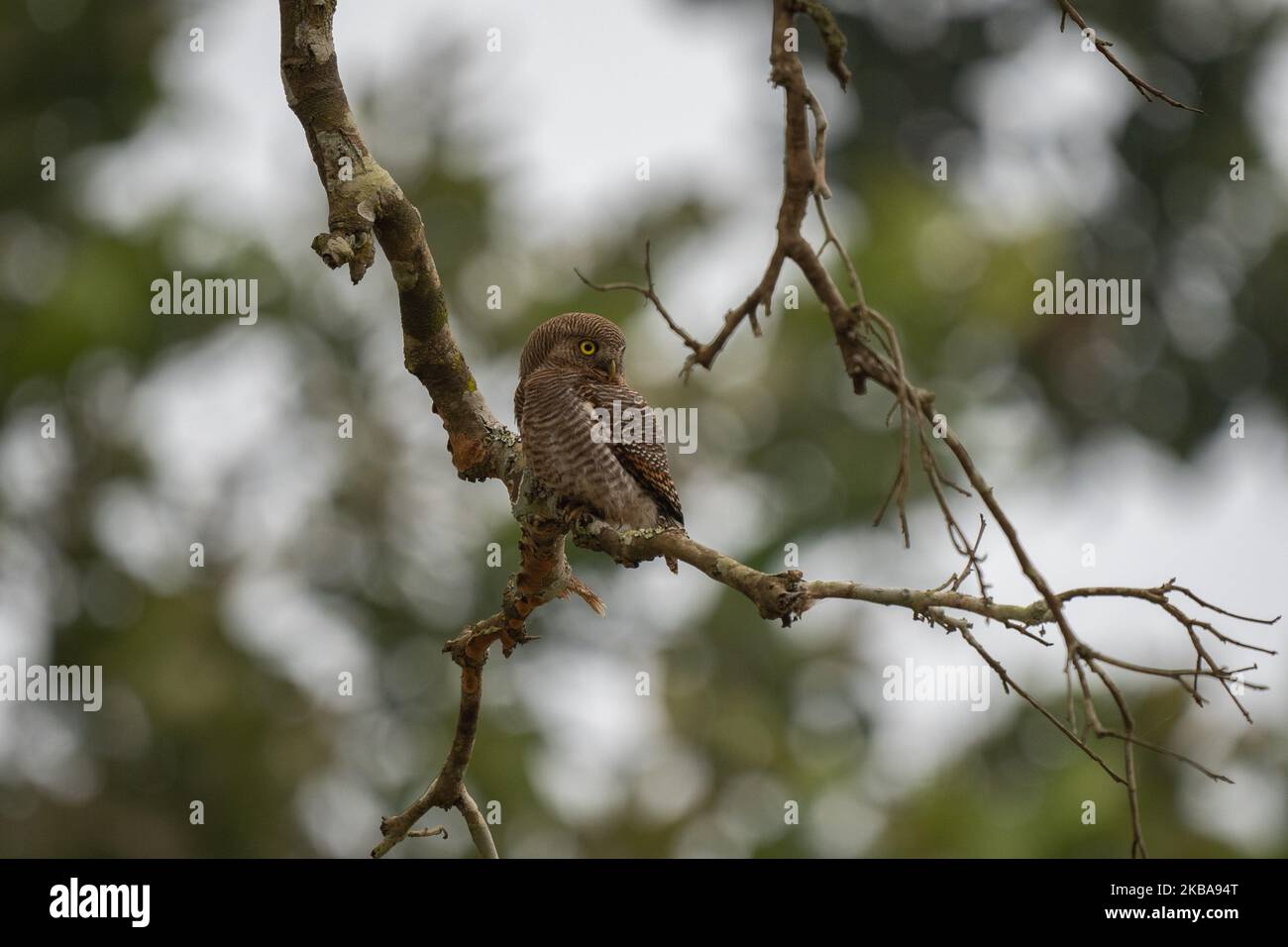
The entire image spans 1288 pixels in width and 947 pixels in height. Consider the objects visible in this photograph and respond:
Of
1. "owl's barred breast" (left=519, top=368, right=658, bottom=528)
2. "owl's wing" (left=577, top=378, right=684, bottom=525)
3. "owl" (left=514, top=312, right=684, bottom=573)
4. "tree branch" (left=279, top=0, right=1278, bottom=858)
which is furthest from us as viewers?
"owl's wing" (left=577, top=378, right=684, bottom=525)

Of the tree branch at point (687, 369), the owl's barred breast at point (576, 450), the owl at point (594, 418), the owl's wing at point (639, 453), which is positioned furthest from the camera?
the owl's wing at point (639, 453)

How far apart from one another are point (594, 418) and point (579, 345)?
0.29 m

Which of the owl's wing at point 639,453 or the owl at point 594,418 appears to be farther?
the owl's wing at point 639,453

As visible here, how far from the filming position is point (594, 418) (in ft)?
13.9

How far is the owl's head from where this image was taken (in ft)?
14.4

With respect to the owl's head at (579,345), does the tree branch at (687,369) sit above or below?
below

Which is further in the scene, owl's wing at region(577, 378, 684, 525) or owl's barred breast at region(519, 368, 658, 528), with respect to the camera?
owl's wing at region(577, 378, 684, 525)

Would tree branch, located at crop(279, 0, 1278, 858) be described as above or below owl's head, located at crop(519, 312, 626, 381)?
below

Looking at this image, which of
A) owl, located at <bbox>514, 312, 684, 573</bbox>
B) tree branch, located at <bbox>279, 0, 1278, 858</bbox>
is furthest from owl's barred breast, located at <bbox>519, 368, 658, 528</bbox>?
tree branch, located at <bbox>279, 0, 1278, 858</bbox>

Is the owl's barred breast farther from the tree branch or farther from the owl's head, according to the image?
the tree branch

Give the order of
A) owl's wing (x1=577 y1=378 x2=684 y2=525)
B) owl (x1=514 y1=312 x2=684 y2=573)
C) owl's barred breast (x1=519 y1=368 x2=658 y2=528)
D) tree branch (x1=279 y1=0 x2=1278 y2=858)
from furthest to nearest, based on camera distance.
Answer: owl's wing (x1=577 y1=378 x2=684 y2=525) < owl (x1=514 y1=312 x2=684 y2=573) < owl's barred breast (x1=519 y1=368 x2=658 y2=528) < tree branch (x1=279 y1=0 x2=1278 y2=858)

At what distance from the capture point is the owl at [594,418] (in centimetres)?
412

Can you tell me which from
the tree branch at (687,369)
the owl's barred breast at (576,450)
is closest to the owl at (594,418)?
the owl's barred breast at (576,450)

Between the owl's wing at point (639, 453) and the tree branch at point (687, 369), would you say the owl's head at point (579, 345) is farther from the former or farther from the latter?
the tree branch at point (687, 369)
